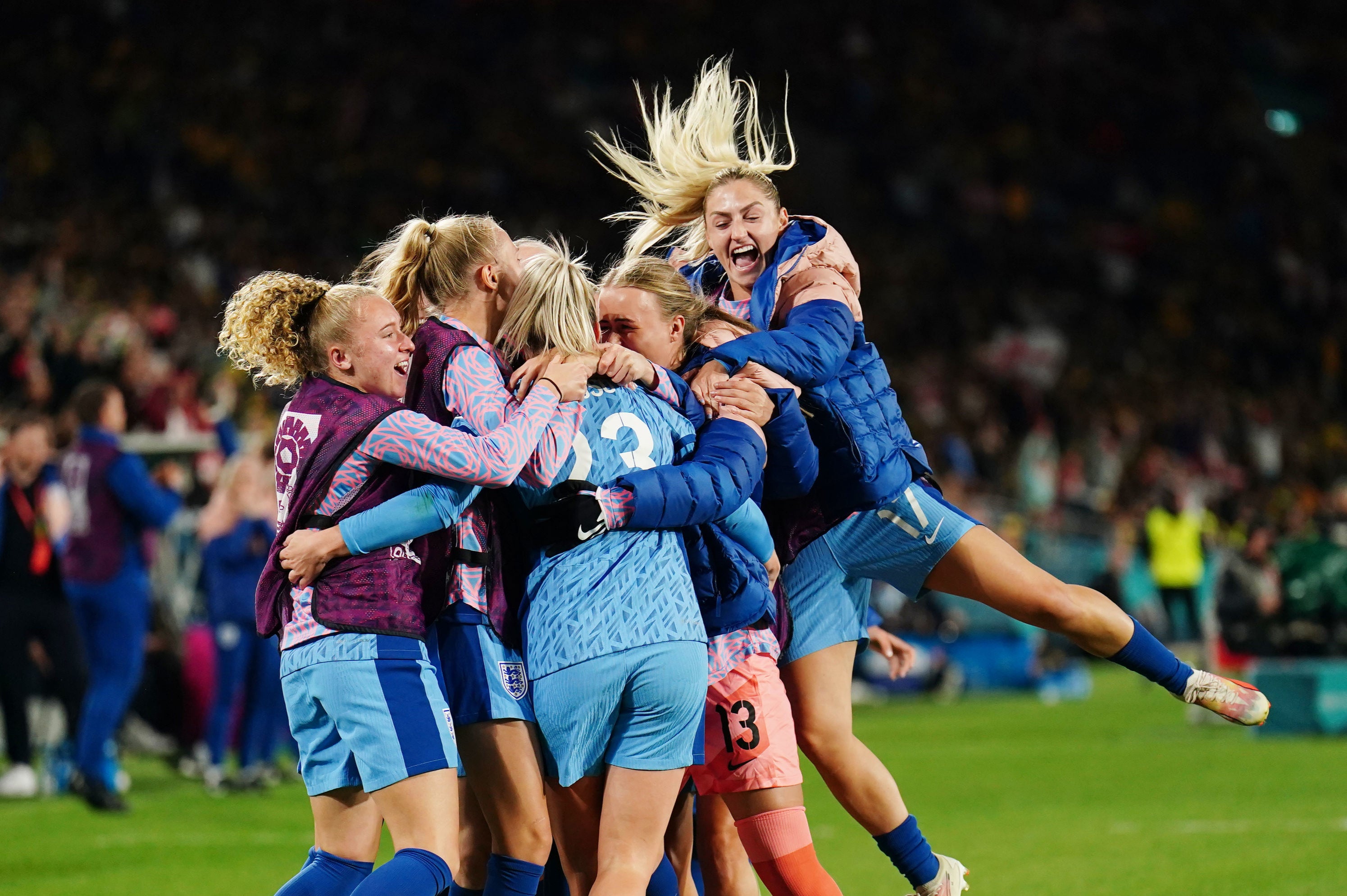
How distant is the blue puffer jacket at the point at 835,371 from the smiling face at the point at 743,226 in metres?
0.04

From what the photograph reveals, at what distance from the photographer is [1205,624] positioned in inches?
620

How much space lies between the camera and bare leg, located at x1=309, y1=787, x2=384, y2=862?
398cm

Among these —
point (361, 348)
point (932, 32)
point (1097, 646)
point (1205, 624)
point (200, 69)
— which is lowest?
point (1205, 624)

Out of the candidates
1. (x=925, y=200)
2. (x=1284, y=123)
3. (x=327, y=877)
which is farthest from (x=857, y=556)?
(x=1284, y=123)

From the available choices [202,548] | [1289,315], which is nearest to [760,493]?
[202,548]

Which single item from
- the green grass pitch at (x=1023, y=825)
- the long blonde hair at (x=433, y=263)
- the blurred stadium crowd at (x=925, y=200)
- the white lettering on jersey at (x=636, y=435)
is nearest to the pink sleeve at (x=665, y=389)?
the white lettering on jersey at (x=636, y=435)

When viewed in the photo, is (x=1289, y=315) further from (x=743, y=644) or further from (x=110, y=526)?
(x=743, y=644)

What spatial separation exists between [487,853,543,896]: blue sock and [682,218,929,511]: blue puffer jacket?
4.75ft

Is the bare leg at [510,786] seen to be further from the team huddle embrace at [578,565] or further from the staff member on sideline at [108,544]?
the staff member on sideline at [108,544]

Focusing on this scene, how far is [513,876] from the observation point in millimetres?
3855

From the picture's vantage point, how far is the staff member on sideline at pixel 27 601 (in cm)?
921

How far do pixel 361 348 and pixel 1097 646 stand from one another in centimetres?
241

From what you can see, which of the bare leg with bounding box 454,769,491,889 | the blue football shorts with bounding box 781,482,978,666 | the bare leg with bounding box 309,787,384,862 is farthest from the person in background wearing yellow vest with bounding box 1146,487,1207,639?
the bare leg with bounding box 309,787,384,862

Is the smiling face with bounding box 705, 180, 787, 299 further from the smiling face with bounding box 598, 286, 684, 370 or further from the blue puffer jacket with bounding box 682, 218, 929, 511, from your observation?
the smiling face with bounding box 598, 286, 684, 370
